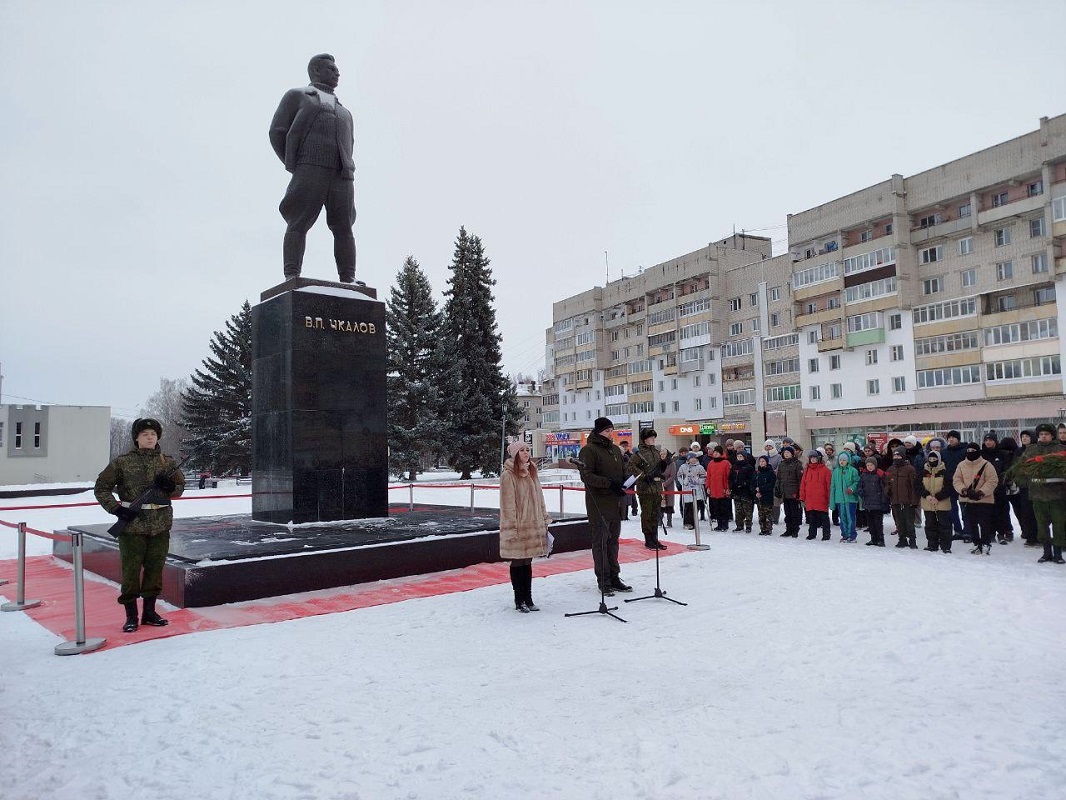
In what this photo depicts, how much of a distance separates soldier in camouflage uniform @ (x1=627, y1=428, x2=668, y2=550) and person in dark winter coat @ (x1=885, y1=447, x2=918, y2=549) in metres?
3.49

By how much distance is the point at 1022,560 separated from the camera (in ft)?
28.8

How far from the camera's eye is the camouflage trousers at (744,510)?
41.9 feet

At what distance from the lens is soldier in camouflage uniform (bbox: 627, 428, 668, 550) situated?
8.64 metres

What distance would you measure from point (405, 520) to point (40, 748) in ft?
22.0

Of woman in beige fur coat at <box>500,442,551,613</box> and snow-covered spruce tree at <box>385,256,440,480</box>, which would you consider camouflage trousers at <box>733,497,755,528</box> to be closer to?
woman in beige fur coat at <box>500,442,551,613</box>

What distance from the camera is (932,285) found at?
132ft

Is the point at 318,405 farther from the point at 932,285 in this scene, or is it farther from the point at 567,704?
the point at 932,285

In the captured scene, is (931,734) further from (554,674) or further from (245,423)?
(245,423)

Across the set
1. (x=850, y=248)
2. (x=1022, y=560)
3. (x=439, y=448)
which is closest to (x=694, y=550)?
(x=1022, y=560)

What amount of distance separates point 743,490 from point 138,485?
398 inches

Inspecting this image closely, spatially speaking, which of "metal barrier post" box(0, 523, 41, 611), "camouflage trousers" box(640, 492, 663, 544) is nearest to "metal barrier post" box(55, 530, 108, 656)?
"metal barrier post" box(0, 523, 41, 611)

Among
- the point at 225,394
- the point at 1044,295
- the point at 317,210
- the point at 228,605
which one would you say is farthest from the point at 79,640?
the point at 1044,295

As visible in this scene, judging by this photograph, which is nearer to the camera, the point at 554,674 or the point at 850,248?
the point at 554,674

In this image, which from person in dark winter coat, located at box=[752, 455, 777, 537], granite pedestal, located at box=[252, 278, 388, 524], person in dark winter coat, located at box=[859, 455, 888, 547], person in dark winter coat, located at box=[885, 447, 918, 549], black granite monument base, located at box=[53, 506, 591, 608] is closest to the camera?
black granite monument base, located at box=[53, 506, 591, 608]
